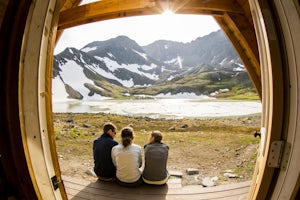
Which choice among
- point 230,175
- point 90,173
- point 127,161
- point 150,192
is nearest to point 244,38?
point 127,161

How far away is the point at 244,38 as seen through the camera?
11.9ft

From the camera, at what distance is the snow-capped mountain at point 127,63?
9094 centimetres

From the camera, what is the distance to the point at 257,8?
140cm

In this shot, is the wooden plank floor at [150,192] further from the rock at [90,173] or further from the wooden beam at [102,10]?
the wooden beam at [102,10]

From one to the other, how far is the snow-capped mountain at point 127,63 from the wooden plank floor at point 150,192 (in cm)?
7146

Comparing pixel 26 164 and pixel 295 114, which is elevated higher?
pixel 295 114

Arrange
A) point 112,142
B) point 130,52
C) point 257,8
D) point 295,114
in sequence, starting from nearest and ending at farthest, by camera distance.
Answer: point 295,114 → point 257,8 → point 112,142 → point 130,52

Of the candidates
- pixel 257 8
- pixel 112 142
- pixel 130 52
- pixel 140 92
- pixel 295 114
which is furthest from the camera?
pixel 130 52

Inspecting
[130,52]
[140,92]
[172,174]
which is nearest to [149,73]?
[130,52]

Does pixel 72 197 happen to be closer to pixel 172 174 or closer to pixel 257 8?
pixel 172 174

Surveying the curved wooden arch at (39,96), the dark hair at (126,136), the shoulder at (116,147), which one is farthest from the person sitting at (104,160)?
the curved wooden arch at (39,96)

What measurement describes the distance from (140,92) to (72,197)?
8952 cm

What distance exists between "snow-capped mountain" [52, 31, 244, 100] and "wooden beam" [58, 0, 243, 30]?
71.3 m

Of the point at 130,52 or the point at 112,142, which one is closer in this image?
the point at 112,142
